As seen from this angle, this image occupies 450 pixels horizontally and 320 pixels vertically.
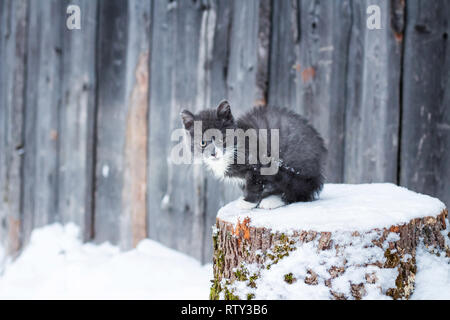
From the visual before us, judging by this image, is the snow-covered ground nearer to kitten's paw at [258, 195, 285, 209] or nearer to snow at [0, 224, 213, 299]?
snow at [0, 224, 213, 299]

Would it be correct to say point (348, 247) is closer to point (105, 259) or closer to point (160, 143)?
point (160, 143)

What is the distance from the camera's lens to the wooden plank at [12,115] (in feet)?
19.1

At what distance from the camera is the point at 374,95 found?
8.76 feet

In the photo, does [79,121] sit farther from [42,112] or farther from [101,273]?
[101,273]

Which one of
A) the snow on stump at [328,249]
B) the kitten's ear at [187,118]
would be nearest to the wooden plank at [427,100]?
the snow on stump at [328,249]

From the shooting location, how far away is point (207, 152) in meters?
2.24

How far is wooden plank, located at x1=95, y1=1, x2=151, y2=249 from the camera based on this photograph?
4211 mm

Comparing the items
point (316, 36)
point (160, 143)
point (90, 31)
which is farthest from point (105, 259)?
point (316, 36)

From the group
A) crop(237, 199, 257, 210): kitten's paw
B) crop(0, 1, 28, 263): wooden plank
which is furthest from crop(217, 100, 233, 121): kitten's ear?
crop(0, 1, 28, 263): wooden plank

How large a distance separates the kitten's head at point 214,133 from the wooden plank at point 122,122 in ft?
6.69

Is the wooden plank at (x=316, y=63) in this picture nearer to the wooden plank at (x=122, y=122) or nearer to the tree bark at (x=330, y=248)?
the tree bark at (x=330, y=248)

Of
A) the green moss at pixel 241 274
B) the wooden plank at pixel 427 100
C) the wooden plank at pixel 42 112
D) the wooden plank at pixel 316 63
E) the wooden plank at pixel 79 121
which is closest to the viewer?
the green moss at pixel 241 274

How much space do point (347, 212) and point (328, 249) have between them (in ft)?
0.78

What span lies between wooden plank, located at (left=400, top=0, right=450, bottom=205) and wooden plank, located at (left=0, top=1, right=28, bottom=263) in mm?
4957
